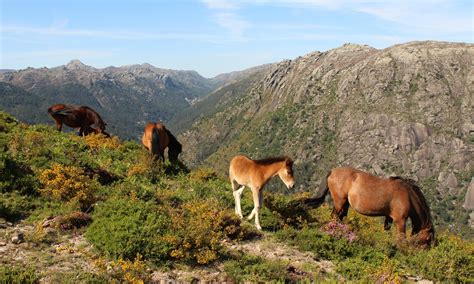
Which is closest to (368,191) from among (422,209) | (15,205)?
(422,209)

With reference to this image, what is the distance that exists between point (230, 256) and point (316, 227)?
3.79 metres

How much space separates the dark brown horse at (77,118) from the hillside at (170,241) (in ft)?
19.3

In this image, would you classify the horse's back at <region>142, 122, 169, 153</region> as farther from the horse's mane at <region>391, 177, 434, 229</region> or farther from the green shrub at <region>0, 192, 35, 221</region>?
the horse's mane at <region>391, 177, 434, 229</region>

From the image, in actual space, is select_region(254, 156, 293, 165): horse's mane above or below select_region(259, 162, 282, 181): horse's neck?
above

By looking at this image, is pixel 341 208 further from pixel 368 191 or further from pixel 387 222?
pixel 387 222

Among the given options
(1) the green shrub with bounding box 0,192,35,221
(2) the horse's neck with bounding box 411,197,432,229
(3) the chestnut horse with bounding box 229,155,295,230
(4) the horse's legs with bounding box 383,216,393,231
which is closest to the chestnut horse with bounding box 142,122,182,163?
(3) the chestnut horse with bounding box 229,155,295,230

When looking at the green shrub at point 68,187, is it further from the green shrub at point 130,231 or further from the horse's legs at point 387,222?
the horse's legs at point 387,222

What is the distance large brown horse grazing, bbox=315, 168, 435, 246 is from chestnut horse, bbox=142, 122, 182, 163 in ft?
27.3

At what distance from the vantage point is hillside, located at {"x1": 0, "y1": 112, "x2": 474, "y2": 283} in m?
8.80

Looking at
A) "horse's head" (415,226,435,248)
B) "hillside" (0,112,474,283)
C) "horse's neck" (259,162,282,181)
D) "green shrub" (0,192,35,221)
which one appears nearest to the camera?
"hillside" (0,112,474,283)

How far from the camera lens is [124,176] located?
15.8 metres

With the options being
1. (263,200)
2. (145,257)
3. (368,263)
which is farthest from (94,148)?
(368,263)

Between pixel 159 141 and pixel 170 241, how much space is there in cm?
884

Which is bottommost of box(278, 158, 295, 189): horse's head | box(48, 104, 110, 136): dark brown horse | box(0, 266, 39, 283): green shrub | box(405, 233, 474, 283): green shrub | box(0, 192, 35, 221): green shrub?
box(405, 233, 474, 283): green shrub
